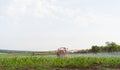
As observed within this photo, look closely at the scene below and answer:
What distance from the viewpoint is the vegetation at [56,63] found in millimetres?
9680

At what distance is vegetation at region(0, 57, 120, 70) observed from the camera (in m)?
9.68

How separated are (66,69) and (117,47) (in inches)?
132

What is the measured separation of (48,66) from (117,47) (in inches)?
141

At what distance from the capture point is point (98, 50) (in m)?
12.2

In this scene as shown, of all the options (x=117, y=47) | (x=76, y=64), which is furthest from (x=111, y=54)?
(x=76, y=64)

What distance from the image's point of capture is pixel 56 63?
10.1 m

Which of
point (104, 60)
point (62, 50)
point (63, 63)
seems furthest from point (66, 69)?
point (62, 50)

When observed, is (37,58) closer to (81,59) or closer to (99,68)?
(81,59)

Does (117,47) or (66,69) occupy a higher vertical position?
(117,47)

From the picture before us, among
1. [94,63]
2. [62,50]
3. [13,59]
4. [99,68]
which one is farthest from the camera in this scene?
[62,50]

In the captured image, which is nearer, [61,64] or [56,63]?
[61,64]

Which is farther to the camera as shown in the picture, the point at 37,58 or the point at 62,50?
the point at 62,50

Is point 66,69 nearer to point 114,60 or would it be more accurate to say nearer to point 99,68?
point 99,68

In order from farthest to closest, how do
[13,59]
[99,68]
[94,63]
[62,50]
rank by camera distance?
[62,50], [13,59], [94,63], [99,68]
